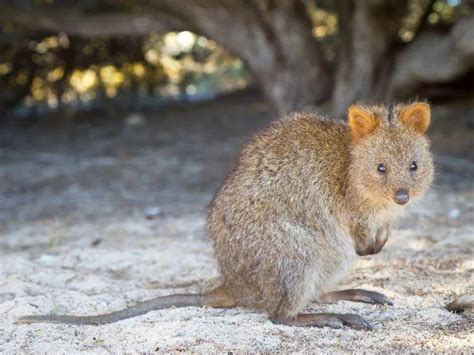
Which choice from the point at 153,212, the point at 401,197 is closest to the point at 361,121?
the point at 401,197

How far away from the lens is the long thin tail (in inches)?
147

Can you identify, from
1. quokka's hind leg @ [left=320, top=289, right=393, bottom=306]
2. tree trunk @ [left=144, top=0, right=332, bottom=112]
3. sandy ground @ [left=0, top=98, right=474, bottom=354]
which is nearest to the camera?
sandy ground @ [left=0, top=98, right=474, bottom=354]

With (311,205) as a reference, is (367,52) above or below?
above

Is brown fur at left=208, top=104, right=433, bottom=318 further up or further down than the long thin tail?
further up

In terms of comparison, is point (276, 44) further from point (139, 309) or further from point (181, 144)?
point (139, 309)

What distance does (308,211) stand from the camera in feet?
12.4

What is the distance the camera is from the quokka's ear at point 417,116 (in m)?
3.80

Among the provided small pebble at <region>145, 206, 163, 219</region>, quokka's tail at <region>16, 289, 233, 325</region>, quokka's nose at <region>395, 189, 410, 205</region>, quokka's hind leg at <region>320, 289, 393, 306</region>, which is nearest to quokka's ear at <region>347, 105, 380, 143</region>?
quokka's nose at <region>395, 189, 410, 205</region>

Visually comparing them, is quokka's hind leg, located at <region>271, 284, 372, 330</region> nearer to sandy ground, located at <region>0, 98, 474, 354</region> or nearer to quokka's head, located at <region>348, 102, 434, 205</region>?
sandy ground, located at <region>0, 98, 474, 354</region>

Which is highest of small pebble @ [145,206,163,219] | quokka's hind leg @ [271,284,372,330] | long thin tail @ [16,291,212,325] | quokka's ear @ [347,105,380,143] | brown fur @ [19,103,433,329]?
quokka's ear @ [347,105,380,143]

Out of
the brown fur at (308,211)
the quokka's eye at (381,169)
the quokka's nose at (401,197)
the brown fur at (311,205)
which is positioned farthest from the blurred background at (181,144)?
the quokka's eye at (381,169)

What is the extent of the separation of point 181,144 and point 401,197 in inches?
232

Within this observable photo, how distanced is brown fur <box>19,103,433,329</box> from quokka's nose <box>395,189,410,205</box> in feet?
0.10

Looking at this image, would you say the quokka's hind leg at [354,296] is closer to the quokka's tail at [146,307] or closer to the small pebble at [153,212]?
the quokka's tail at [146,307]
